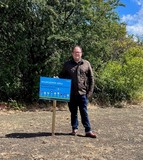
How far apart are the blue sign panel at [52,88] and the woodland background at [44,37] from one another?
3891 mm

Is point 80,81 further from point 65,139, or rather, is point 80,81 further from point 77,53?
point 65,139

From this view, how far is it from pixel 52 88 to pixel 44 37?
4402mm

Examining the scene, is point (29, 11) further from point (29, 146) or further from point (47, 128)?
point (29, 146)

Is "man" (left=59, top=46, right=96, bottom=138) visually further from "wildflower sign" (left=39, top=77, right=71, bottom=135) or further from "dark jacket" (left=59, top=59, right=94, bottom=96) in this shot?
"wildflower sign" (left=39, top=77, right=71, bottom=135)

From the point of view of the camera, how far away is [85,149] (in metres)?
7.02

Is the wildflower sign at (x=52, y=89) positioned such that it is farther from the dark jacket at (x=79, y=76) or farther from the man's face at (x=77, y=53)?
the man's face at (x=77, y=53)

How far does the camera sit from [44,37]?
39.9 feet

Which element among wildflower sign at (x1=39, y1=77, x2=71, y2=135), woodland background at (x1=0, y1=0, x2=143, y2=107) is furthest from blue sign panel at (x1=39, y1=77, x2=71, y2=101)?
woodland background at (x1=0, y1=0, x2=143, y2=107)

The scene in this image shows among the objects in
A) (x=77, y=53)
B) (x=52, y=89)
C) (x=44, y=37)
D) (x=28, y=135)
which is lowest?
(x=28, y=135)

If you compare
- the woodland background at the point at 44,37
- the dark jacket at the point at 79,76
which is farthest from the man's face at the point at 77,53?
the woodland background at the point at 44,37

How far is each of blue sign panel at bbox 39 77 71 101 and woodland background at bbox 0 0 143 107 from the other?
3.89 metres

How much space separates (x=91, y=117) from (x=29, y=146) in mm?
4128

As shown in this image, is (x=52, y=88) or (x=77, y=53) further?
(x=52, y=88)

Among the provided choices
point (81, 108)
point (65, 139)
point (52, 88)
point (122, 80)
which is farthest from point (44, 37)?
point (65, 139)
